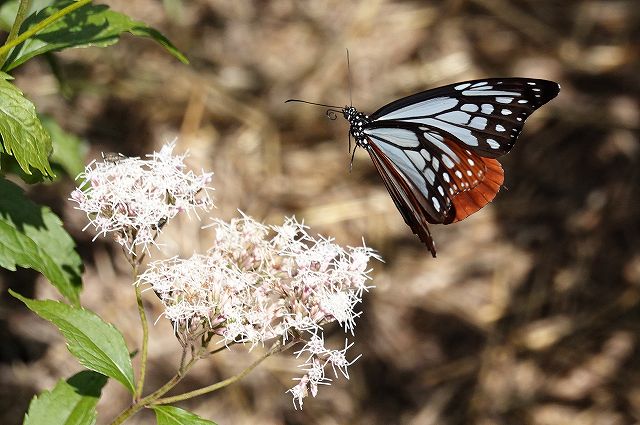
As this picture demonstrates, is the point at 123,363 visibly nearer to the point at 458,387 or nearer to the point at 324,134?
the point at 458,387

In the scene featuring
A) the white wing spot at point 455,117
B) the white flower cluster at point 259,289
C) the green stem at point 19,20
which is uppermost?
the white wing spot at point 455,117

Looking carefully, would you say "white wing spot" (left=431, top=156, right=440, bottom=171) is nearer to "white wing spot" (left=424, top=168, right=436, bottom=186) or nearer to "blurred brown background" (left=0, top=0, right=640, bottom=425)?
"white wing spot" (left=424, top=168, right=436, bottom=186)

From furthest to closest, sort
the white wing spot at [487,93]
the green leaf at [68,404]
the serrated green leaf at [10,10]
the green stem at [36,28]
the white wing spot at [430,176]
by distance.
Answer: the white wing spot at [430,176] → the white wing spot at [487,93] → the serrated green leaf at [10,10] → the green leaf at [68,404] → the green stem at [36,28]

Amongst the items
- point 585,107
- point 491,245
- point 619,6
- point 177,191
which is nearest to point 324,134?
point 491,245

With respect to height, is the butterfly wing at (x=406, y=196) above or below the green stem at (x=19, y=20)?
above

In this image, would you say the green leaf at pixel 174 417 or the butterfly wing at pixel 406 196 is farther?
the butterfly wing at pixel 406 196

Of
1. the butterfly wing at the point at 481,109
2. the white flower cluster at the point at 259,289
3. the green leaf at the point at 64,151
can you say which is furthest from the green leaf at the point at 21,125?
the butterfly wing at the point at 481,109

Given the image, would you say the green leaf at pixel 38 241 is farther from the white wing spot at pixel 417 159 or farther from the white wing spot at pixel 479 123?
the white wing spot at pixel 479 123
